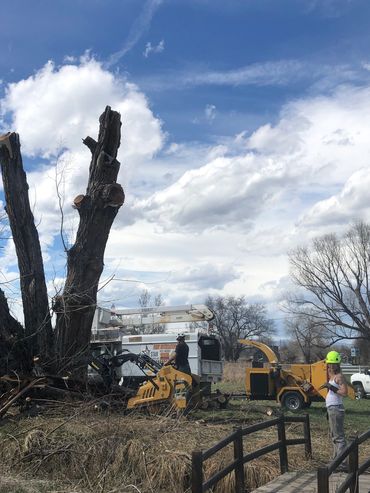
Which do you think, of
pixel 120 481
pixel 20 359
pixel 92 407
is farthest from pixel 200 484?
pixel 20 359

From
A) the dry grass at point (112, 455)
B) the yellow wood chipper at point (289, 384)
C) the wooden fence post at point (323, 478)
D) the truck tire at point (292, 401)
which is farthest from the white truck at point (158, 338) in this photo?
the wooden fence post at point (323, 478)

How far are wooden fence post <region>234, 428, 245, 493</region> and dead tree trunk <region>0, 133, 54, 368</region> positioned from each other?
587cm

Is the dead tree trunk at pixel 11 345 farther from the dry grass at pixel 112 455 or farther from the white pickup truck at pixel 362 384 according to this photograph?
the white pickup truck at pixel 362 384

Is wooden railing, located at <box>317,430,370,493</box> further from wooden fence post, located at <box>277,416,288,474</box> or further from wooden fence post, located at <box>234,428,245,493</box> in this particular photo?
wooden fence post, located at <box>277,416,288,474</box>

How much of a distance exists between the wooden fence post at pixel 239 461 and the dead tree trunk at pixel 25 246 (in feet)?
19.3

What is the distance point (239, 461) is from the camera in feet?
22.2

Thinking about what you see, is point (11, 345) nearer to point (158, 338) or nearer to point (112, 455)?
point (112, 455)

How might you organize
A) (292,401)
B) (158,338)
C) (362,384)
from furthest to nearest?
(362,384) → (158,338) → (292,401)

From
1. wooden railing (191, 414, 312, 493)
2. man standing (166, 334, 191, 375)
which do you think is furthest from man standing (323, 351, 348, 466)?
man standing (166, 334, 191, 375)

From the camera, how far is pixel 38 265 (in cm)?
1219

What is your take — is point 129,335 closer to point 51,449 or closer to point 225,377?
point 225,377

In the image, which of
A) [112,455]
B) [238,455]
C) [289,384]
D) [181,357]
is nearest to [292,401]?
[289,384]

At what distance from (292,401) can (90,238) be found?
8982 millimetres

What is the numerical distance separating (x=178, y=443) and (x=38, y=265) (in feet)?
18.1
